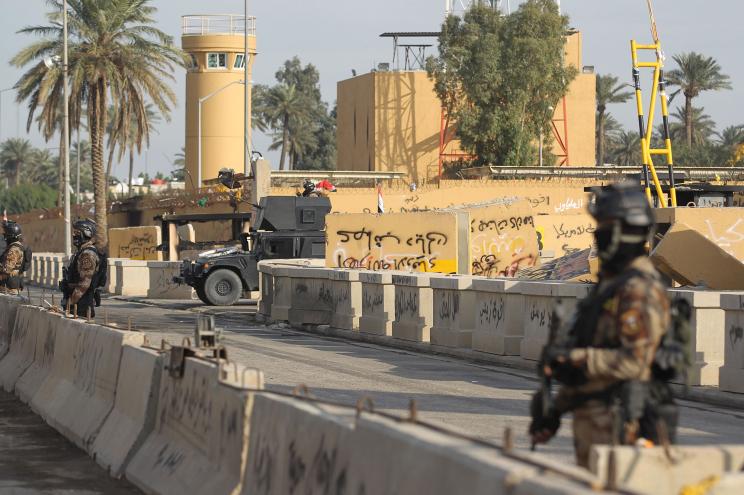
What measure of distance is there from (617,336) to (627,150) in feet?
371

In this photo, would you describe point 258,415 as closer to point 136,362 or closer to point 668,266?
point 136,362

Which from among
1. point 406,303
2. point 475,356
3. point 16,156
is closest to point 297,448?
point 475,356

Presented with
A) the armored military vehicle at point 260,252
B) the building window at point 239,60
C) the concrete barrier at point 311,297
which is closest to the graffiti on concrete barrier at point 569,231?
the armored military vehicle at point 260,252

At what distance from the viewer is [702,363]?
15.0 metres

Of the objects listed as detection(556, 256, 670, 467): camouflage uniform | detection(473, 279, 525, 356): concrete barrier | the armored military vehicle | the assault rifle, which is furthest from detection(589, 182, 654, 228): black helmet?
the armored military vehicle

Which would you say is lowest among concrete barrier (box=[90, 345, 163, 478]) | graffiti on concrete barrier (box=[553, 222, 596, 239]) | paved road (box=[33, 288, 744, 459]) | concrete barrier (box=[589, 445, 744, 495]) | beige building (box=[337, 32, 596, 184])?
paved road (box=[33, 288, 744, 459])

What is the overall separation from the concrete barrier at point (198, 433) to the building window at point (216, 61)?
7510 centimetres

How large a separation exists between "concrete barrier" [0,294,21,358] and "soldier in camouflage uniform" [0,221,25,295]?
2564 millimetres

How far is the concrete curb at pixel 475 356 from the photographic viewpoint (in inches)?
567

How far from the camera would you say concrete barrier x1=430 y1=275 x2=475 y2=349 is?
2003 cm

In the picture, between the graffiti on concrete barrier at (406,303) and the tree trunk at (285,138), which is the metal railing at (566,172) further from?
the tree trunk at (285,138)

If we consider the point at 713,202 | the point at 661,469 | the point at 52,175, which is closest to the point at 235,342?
the point at 713,202

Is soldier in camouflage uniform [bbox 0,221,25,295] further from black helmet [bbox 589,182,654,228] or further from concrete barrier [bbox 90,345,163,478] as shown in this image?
black helmet [bbox 589,182,654,228]

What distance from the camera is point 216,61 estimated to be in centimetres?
8356
